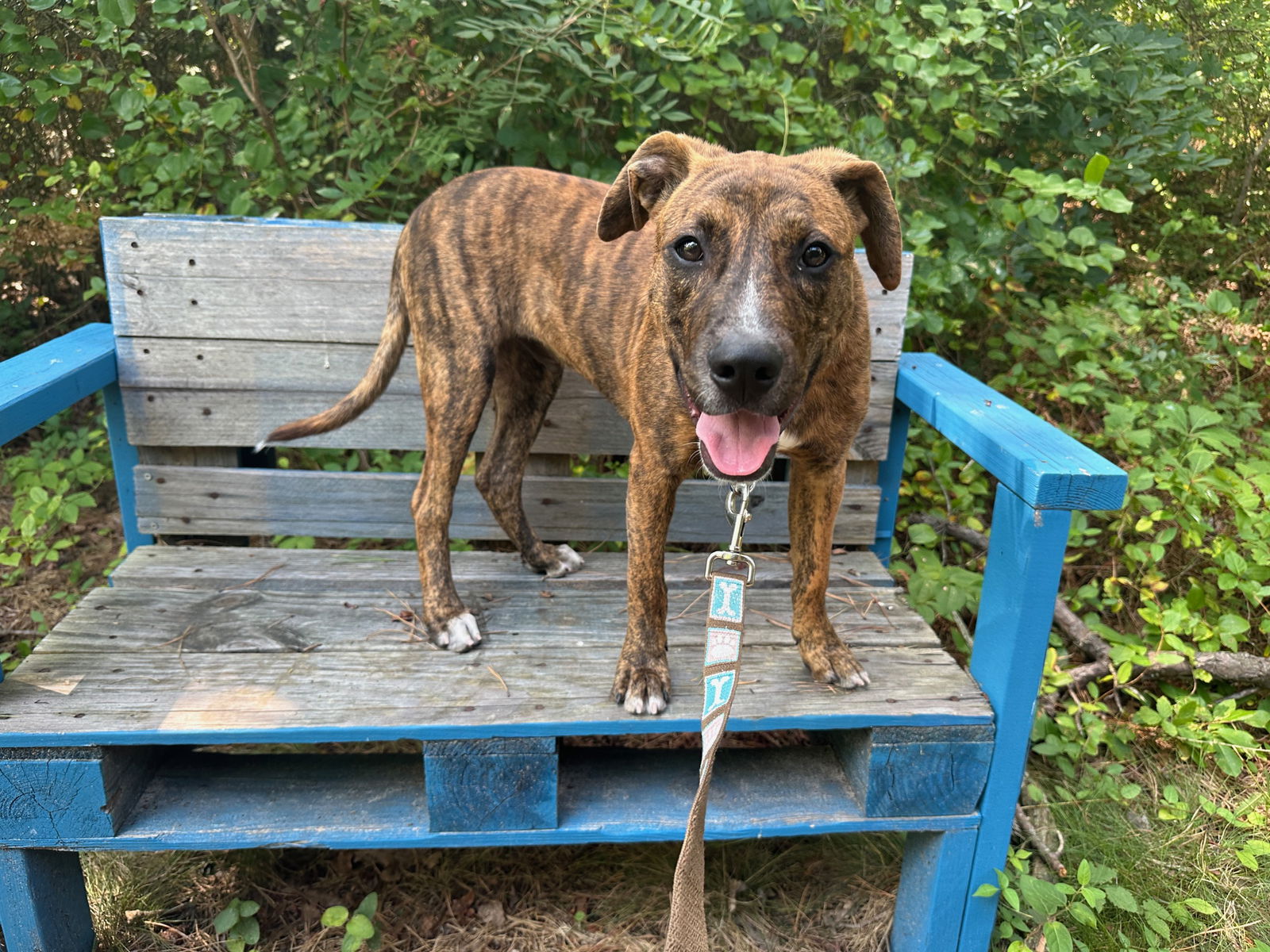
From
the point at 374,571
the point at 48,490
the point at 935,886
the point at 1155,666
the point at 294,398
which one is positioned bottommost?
the point at 935,886

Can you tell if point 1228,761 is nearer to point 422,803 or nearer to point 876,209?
point 876,209

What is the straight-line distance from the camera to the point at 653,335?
224 centimetres

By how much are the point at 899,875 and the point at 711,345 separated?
1852 millimetres

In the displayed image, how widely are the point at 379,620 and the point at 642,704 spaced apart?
36.7 inches

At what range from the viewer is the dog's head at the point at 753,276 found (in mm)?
1790

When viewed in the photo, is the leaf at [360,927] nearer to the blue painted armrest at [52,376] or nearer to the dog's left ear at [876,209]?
the blue painted armrest at [52,376]

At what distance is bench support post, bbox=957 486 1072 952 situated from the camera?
6.75ft

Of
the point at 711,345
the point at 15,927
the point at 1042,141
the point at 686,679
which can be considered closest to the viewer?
the point at 711,345

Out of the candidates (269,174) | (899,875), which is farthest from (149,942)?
(269,174)

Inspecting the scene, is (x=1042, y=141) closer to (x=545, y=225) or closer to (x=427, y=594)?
(x=545, y=225)

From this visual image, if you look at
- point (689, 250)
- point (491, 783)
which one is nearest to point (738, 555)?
point (689, 250)

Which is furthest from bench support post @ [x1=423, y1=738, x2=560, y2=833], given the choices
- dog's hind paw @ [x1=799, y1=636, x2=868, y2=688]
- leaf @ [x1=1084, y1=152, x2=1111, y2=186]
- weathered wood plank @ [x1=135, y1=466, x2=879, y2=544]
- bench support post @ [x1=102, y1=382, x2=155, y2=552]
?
leaf @ [x1=1084, y1=152, x2=1111, y2=186]

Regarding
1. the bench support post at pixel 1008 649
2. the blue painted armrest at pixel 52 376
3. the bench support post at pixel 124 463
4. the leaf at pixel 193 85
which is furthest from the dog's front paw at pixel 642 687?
the leaf at pixel 193 85

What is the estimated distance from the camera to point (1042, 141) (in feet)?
12.1
